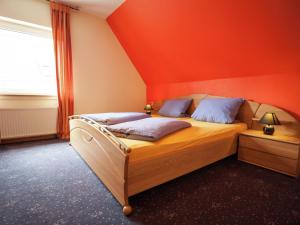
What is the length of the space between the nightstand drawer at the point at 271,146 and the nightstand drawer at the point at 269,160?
1.6 inches

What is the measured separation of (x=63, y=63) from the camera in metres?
3.07

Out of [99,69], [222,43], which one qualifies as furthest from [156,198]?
[99,69]

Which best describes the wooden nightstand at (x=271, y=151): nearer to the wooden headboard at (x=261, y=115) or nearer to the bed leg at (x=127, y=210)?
the wooden headboard at (x=261, y=115)

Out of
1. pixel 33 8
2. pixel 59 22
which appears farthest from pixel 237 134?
pixel 33 8

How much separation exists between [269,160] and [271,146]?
0.56 ft

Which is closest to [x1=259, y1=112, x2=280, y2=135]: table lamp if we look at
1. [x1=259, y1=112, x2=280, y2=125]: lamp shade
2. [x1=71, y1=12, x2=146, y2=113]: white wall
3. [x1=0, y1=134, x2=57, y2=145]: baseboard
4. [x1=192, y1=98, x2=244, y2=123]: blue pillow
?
[x1=259, y1=112, x2=280, y2=125]: lamp shade

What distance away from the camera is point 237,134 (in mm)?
2232

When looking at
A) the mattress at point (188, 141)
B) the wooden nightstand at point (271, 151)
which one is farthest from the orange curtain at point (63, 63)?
the wooden nightstand at point (271, 151)

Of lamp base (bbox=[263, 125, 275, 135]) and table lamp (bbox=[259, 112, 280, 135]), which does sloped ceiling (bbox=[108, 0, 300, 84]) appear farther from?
lamp base (bbox=[263, 125, 275, 135])

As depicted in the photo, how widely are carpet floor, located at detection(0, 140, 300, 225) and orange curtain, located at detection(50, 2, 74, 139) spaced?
1182mm

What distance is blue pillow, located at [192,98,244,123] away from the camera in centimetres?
238

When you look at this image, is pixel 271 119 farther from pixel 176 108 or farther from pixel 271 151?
pixel 176 108

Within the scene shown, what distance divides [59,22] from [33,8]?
1.38 feet

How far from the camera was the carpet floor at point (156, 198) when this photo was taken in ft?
3.92
